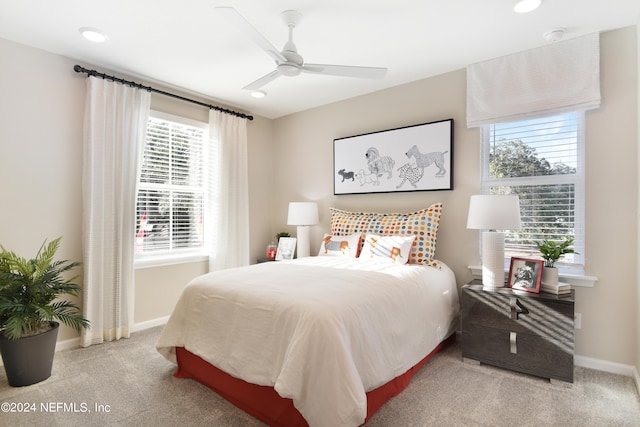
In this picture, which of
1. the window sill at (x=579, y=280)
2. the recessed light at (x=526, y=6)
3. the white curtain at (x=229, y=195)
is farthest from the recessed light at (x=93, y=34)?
the window sill at (x=579, y=280)

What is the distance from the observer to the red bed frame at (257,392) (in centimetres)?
178

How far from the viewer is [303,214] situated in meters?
3.96

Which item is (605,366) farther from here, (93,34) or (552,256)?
(93,34)

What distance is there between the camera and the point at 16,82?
2682 mm

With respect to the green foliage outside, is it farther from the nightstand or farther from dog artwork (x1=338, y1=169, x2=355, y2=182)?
dog artwork (x1=338, y1=169, x2=355, y2=182)

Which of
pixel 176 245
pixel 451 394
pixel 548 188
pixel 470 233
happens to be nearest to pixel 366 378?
pixel 451 394

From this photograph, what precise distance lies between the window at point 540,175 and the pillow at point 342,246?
4.14ft

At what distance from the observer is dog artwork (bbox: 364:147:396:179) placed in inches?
140

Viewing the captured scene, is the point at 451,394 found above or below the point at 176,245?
below

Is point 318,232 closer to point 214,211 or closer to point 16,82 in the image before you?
point 214,211

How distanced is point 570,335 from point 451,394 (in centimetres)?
87

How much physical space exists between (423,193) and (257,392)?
234cm

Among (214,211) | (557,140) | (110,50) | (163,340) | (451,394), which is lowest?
(451,394)

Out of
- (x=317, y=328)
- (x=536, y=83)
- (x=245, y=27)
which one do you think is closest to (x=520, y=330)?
(x=317, y=328)
